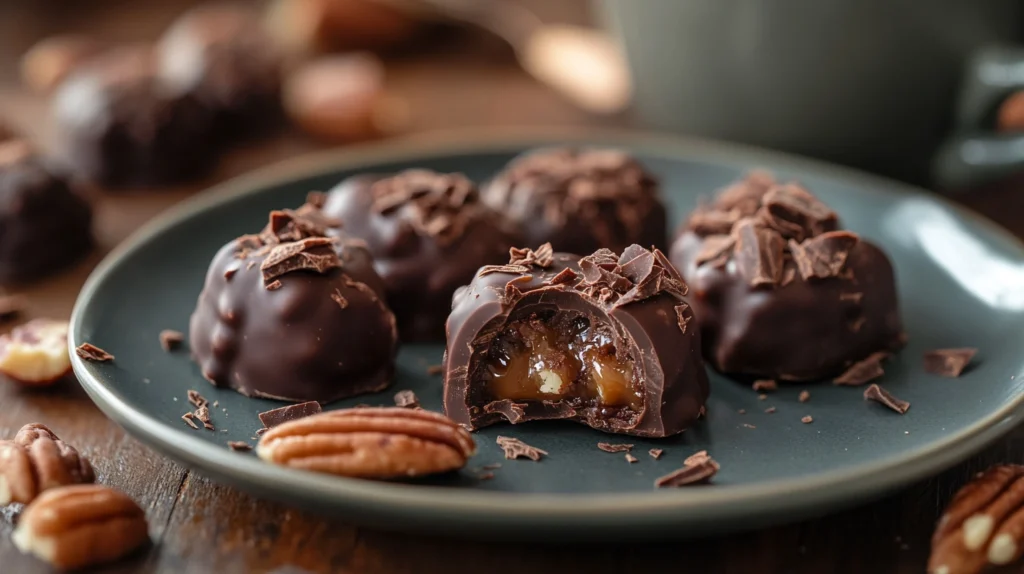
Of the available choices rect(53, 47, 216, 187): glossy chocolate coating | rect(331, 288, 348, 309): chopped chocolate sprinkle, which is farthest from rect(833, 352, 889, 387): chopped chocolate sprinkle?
rect(53, 47, 216, 187): glossy chocolate coating

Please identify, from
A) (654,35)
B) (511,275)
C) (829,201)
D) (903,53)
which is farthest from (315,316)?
(903,53)

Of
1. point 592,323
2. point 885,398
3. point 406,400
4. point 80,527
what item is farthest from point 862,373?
point 80,527

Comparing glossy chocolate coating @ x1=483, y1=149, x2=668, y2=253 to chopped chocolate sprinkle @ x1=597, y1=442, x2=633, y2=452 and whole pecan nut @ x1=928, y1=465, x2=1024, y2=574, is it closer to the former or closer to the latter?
chopped chocolate sprinkle @ x1=597, y1=442, x2=633, y2=452

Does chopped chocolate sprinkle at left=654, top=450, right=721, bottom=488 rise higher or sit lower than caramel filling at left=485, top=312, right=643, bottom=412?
lower

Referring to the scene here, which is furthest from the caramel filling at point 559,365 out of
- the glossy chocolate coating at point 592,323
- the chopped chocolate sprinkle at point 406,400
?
the chopped chocolate sprinkle at point 406,400

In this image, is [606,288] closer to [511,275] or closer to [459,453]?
[511,275]

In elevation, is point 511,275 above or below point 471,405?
above

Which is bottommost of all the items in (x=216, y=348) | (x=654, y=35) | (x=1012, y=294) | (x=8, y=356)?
(x=8, y=356)
